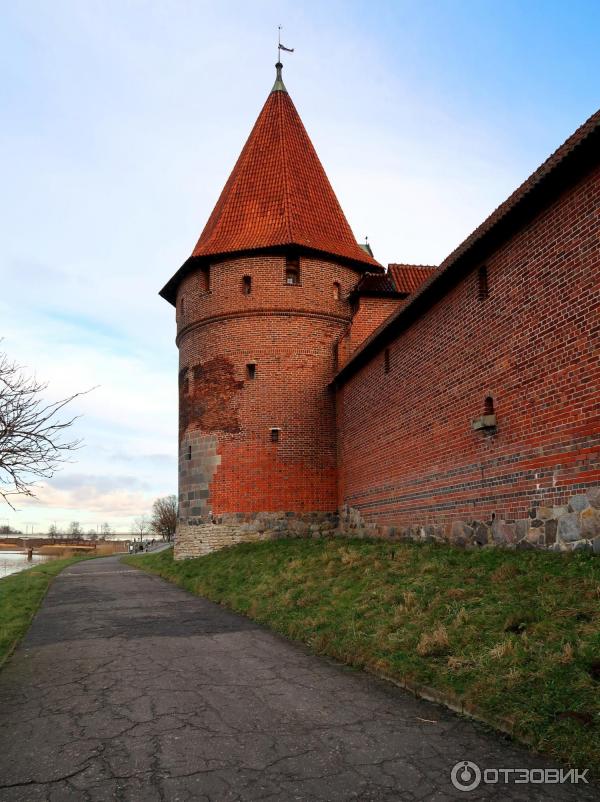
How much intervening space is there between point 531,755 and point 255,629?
16.5 feet

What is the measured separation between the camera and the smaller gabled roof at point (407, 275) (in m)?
18.3

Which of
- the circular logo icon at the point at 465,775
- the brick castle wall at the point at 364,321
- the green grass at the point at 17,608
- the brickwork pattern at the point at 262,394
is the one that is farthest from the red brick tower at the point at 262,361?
the circular logo icon at the point at 465,775

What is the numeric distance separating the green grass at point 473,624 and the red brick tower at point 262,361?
6407mm

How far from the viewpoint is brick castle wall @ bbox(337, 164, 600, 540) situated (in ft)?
24.8

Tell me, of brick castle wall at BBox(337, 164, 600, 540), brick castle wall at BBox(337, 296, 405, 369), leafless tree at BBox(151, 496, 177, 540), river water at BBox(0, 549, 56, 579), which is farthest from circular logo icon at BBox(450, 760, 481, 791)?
leafless tree at BBox(151, 496, 177, 540)

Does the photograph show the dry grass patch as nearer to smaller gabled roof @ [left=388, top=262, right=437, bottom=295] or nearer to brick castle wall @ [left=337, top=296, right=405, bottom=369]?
brick castle wall @ [left=337, top=296, right=405, bottom=369]

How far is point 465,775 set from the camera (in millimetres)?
3670

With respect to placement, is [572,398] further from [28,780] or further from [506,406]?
[28,780]

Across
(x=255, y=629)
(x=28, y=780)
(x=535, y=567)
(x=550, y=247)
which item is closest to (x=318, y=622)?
(x=255, y=629)

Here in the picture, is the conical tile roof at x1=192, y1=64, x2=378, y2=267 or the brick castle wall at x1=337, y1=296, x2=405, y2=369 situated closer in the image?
the brick castle wall at x1=337, y1=296, x2=405, y2=369

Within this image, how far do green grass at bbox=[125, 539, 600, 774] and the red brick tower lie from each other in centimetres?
641

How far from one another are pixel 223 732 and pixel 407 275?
15795 mm

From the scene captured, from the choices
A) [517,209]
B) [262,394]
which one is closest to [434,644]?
[517,209]

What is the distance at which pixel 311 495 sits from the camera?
58.7 ft
